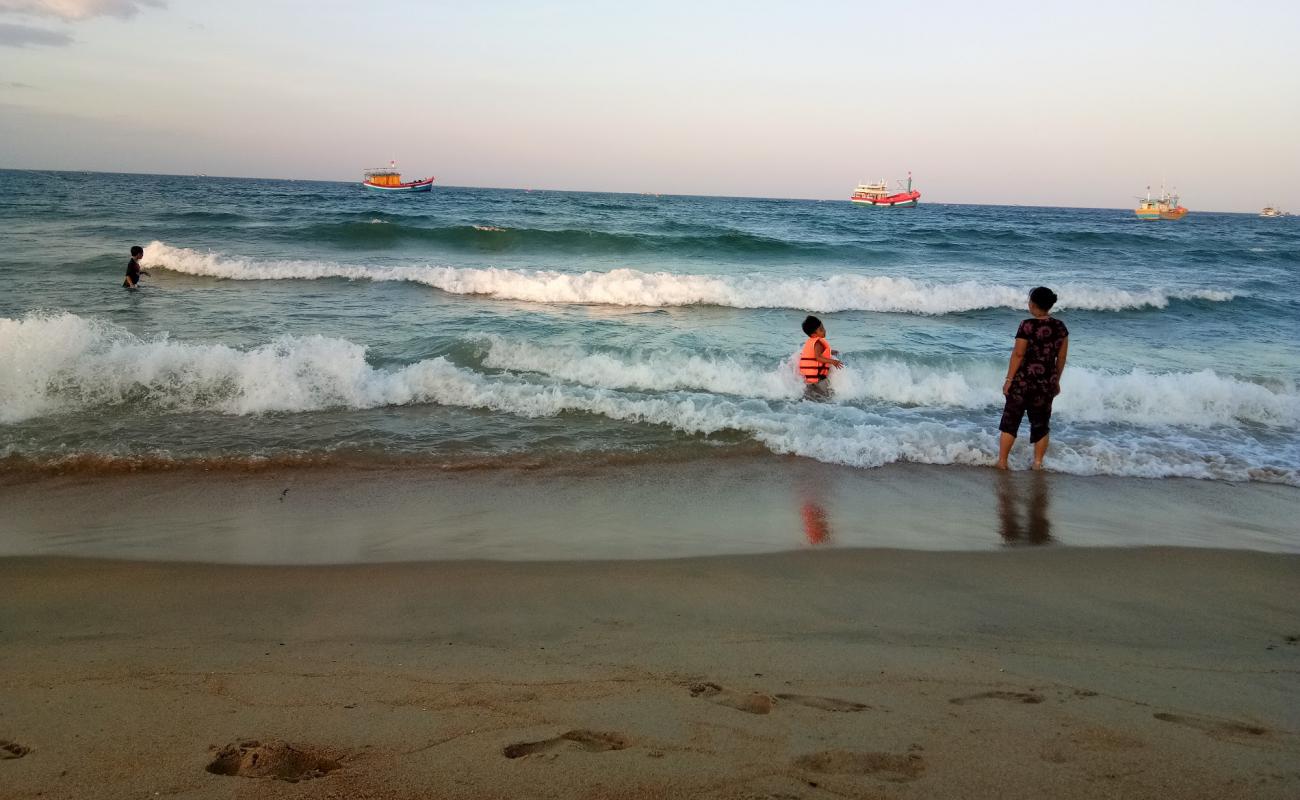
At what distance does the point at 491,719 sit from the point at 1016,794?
175 cm

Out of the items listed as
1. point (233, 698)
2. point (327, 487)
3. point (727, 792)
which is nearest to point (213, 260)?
point (327, 487)

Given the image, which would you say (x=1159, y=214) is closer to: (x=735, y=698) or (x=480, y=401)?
(x=480, y=401)

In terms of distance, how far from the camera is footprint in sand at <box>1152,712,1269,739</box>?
272 cm

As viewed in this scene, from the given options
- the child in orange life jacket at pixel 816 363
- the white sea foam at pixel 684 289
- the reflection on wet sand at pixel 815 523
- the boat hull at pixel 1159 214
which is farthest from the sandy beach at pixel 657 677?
the boat hull at pixel 1159 214

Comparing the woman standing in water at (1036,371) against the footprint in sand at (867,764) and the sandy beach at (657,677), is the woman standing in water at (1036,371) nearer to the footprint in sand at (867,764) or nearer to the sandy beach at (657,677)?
the sandy beach at (657,677)

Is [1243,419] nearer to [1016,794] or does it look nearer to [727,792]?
[1016,794]

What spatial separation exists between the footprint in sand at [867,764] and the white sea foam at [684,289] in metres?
13.0

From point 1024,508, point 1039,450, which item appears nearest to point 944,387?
point 1039,450

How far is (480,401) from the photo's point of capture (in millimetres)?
7961

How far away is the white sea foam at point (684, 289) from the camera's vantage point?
607 inches

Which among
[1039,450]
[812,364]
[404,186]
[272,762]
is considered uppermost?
[404,186]

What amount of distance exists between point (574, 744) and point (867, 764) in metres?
0.97

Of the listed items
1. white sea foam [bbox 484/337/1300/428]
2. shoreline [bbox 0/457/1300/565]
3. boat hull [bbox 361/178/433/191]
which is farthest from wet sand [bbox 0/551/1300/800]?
boat hull [bbox 361/178/433/191]

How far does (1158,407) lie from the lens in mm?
8680
